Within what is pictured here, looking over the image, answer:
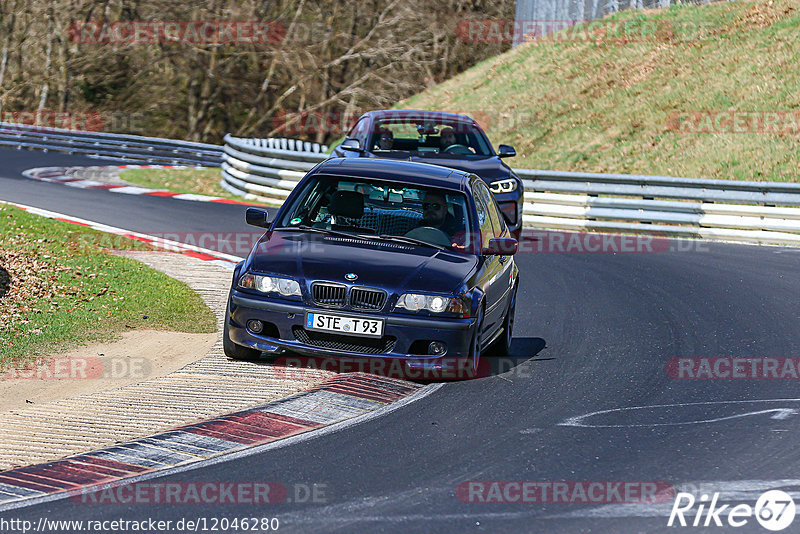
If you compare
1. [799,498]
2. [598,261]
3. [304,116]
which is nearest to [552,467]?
[799,498]

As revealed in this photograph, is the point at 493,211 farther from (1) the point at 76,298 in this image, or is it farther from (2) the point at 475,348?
(1) the point at 76,298

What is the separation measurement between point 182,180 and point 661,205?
12.5 metres

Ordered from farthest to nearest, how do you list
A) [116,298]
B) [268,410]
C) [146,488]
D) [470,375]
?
[116,298]
[470,375]
[268,410]
[146,488]

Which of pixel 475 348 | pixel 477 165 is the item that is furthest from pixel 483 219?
pixel 477 165

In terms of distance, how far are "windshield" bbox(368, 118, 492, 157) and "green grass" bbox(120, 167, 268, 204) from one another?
786 centimetres

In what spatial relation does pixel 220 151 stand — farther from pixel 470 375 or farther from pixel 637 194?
pixel 470 375

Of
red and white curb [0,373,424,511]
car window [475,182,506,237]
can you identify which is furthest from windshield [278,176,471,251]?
red and white curb [0,373,424,511]

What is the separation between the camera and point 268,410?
7.37 m

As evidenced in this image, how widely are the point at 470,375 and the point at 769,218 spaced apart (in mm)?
11676

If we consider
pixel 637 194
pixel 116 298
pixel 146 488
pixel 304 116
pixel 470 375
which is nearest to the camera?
pixel 146 488

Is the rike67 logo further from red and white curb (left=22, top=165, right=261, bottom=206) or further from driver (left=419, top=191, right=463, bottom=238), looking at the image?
red and white curb (left=22, top=165, right=261, bottom=206)

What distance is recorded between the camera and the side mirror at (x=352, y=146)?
51.7 feet

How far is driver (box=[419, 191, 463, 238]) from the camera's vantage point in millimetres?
9281

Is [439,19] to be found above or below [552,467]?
above
